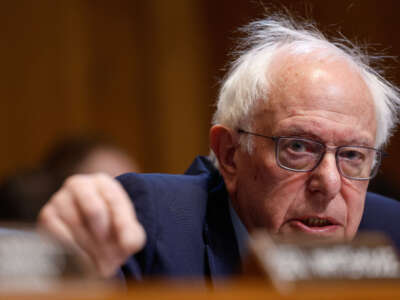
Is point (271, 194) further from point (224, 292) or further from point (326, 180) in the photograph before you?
point (224, 292)

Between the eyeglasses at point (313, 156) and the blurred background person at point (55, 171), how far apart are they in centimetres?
167

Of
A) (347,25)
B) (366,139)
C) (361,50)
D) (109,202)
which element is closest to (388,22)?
(347,25)

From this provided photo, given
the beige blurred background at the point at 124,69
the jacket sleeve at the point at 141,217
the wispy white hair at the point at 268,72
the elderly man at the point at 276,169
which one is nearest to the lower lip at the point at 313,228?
the elderly man at the point at 276,169

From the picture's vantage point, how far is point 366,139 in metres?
1.71

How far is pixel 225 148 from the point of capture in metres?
1.88

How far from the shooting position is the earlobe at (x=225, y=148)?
6.09 feet

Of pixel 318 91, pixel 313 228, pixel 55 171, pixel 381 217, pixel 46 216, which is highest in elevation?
pixel 318 91

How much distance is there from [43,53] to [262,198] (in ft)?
10.3

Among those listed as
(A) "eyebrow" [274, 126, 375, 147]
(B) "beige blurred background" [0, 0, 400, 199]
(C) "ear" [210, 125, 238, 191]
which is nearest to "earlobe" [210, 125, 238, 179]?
(C) "ear" [210, 125, 238, 191]

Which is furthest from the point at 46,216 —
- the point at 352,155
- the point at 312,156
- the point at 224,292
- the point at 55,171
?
the point at 55,171

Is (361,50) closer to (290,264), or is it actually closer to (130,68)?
(290,264)

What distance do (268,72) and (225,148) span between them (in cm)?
29

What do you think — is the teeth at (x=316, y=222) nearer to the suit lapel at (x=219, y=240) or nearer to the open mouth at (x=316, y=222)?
the open mouth at (x=316, y=222)

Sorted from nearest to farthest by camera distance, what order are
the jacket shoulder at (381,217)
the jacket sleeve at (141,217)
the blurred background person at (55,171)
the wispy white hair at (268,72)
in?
the jacket sleeve at (141,217) → the wispy white hair at (268,72) → the jacket shoulder at (381,217) → the blurred background person at (55,171)
